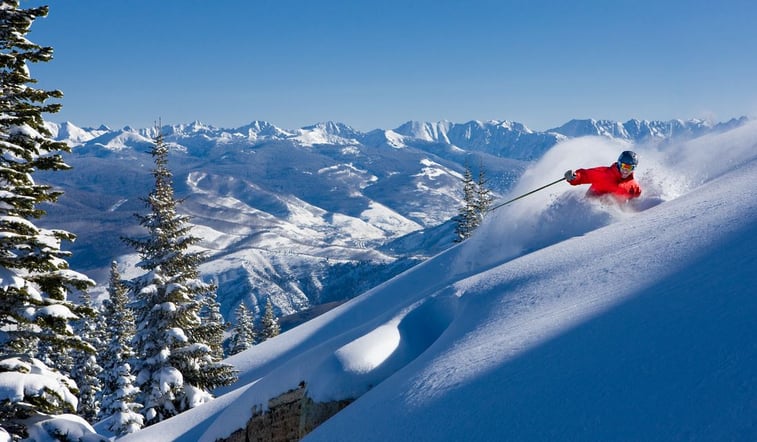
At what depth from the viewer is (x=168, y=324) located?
17.6 m

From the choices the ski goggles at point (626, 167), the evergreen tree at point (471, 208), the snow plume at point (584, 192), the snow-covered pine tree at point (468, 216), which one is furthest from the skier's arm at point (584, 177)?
the snow-covered pine tree at point (468, 216)

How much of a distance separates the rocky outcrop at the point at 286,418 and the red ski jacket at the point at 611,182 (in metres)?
7.15

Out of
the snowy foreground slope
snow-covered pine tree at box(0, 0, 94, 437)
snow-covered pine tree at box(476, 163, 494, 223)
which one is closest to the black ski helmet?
the snowy foreground slope

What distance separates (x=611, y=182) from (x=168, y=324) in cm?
1476

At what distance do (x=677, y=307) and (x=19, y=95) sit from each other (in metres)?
10.4

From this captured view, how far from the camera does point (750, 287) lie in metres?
4.39

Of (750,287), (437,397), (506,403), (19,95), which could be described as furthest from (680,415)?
(19,95)

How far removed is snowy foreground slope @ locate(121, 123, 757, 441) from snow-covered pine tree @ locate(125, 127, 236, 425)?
609 cm

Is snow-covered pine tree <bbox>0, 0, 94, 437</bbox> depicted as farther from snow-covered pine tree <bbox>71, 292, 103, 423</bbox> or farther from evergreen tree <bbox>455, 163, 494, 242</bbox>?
evergreen tree <bbox>455, 163, 494, 242</bbox>

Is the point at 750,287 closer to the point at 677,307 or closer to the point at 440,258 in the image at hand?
the point at 677,307

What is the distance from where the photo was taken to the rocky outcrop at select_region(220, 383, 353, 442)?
26.1 feet

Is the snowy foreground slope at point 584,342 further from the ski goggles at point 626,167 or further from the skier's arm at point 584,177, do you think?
the ski goggles at point 626,167

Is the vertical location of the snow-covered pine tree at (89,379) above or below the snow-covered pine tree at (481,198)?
below

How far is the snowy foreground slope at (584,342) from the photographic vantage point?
360cm
